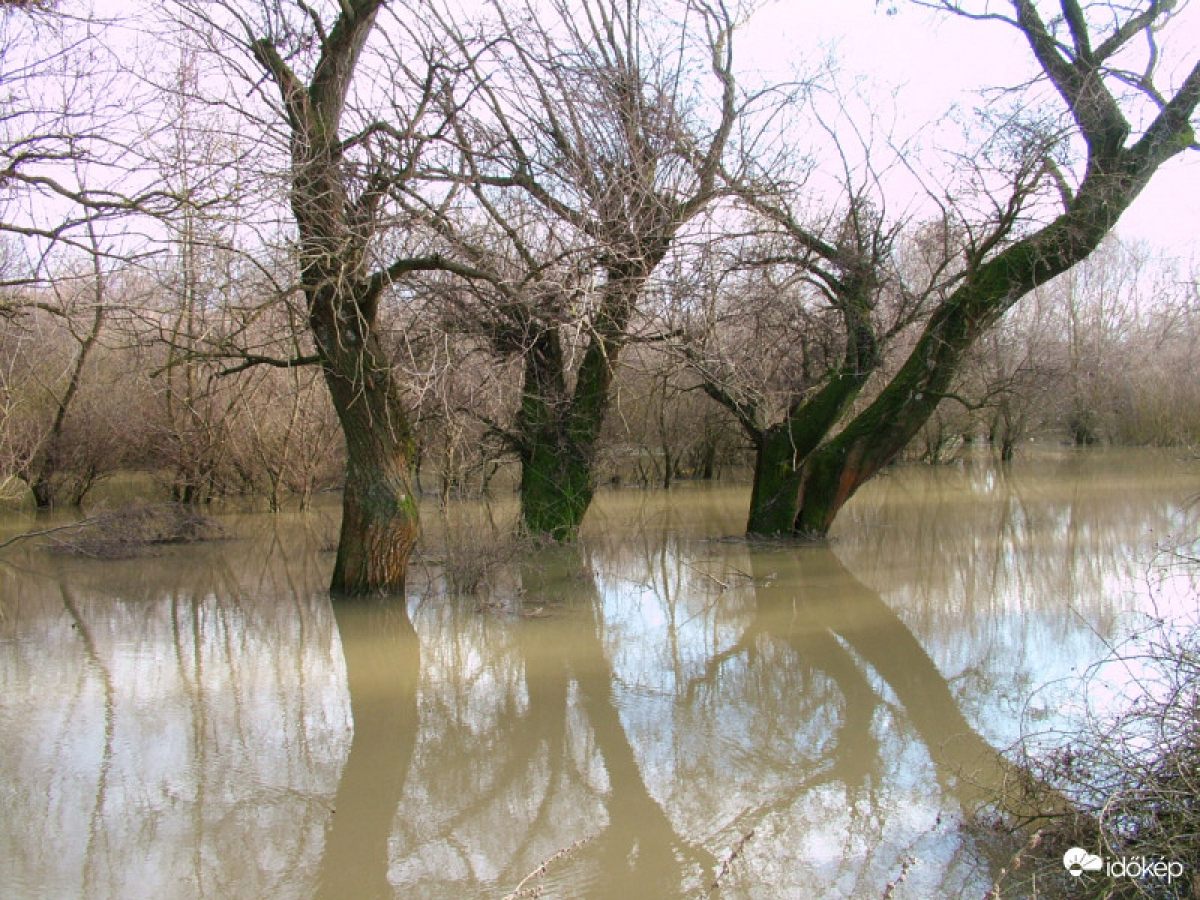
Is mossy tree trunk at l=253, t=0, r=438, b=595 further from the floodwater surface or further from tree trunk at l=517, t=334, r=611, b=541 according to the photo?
tree trunk at l=517, t=334, r=611, b=541

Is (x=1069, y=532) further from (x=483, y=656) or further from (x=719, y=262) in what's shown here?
(x=483, y=656)

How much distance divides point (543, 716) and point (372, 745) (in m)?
1.20

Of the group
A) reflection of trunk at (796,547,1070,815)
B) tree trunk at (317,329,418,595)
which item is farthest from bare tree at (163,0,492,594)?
reflection of trunk at (796,547,1070,815)

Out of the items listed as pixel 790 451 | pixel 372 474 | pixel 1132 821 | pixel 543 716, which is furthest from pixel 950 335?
pixel 1132 821

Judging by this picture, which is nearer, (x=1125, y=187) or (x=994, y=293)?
(x=1125, y=187)

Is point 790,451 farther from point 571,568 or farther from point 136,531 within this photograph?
point 136,531

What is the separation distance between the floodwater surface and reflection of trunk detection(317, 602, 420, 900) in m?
0.02

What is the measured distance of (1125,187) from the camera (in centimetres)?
1163

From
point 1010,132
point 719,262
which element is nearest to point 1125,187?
point 1010,132

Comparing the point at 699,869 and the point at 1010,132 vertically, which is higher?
the point at 1010,132

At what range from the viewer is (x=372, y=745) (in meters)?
6.30

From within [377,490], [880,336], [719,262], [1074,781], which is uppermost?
[719,262]

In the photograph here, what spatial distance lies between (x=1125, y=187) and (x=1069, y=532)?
5528mm

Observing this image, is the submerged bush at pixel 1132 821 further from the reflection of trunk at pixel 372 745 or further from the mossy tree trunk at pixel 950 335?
the mossy tree trunk at pixel 950 335
